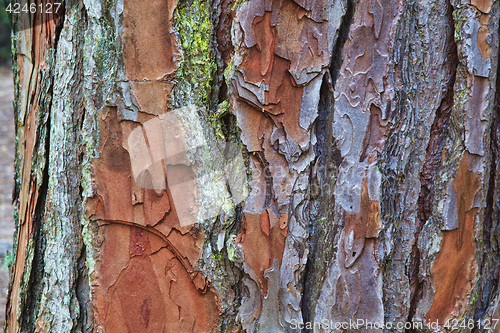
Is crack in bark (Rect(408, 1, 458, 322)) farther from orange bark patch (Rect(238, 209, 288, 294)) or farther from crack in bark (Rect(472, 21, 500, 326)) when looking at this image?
orange bark patch (Rect(238, 209, 288, 294))

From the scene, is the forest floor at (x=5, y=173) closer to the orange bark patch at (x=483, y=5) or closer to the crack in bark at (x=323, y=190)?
the crack in bark at (x=323, y=190)

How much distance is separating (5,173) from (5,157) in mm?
532

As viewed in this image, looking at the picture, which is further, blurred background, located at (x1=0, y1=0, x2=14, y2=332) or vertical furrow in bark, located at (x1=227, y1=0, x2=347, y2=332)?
blurred background, located at (x1=0, y1=0, x2=14, y2=332)

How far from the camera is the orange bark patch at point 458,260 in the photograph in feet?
3.15

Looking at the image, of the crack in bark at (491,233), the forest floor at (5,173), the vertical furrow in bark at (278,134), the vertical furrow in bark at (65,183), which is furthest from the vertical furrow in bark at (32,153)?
the forest floor at (5,173)

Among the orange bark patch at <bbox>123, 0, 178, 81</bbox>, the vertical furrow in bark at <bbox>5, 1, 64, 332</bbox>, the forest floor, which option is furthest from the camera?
the forest floor

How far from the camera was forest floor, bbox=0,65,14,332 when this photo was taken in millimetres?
3219

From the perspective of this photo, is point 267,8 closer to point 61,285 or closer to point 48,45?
point 48,45

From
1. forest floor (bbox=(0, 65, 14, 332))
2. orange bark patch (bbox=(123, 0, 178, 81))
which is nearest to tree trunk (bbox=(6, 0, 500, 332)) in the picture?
orange bark patch (bbox=(123, 0, 178, 81))

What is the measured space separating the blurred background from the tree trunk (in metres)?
1.36

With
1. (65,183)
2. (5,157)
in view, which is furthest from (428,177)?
(5,157)

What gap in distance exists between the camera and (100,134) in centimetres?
93

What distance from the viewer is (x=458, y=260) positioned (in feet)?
3.20

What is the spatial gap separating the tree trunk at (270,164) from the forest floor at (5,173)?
2.09 m
